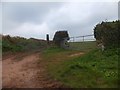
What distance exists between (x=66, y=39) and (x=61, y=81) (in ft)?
44.4

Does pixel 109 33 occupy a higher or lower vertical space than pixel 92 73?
higher

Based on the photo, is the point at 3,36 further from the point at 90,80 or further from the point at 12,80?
the point at 90,80

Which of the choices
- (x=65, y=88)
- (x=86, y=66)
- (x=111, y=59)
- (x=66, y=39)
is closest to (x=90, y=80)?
(x=65, y=88)

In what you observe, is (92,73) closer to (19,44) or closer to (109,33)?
(109,33)

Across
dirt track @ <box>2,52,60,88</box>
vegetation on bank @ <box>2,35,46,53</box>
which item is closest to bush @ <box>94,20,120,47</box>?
dirt track @ <box>2,52,60,88</box>

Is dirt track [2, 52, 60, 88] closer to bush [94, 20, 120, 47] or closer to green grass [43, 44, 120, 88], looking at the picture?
green grass [43, 44, 120, 88]

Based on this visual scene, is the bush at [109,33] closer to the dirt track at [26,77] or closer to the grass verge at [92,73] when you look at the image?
the grass verge at [92,73]

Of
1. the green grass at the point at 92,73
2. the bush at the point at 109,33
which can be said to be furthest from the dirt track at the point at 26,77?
the bush at the point at 109,33

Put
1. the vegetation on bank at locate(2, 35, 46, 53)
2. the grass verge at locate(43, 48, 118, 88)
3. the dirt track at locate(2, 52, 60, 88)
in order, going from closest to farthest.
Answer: the grass verge at locate(43, 48, 118, 88) → the dirt track at locate(2, 52, 60, 88) → the vegetation on bank at locate(2, 35, 46, 53)

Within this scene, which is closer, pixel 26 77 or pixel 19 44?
pixel 26 77

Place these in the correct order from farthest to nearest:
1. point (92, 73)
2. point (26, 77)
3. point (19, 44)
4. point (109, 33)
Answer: point (19, 44) → point (109, 33) → point (26, 77) → point (92, 73)

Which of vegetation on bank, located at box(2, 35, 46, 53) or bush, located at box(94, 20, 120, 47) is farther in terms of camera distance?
vegetation on bank, located at box(2, 35, 46, 53)

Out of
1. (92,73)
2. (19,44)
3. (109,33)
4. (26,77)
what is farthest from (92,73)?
(19,44)

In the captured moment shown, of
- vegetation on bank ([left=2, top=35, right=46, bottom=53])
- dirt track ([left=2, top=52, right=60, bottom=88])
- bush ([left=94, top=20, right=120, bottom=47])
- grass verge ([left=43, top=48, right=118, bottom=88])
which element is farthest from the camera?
vegetation on bank ([left=2, top=35, right=46, bottom=53])
